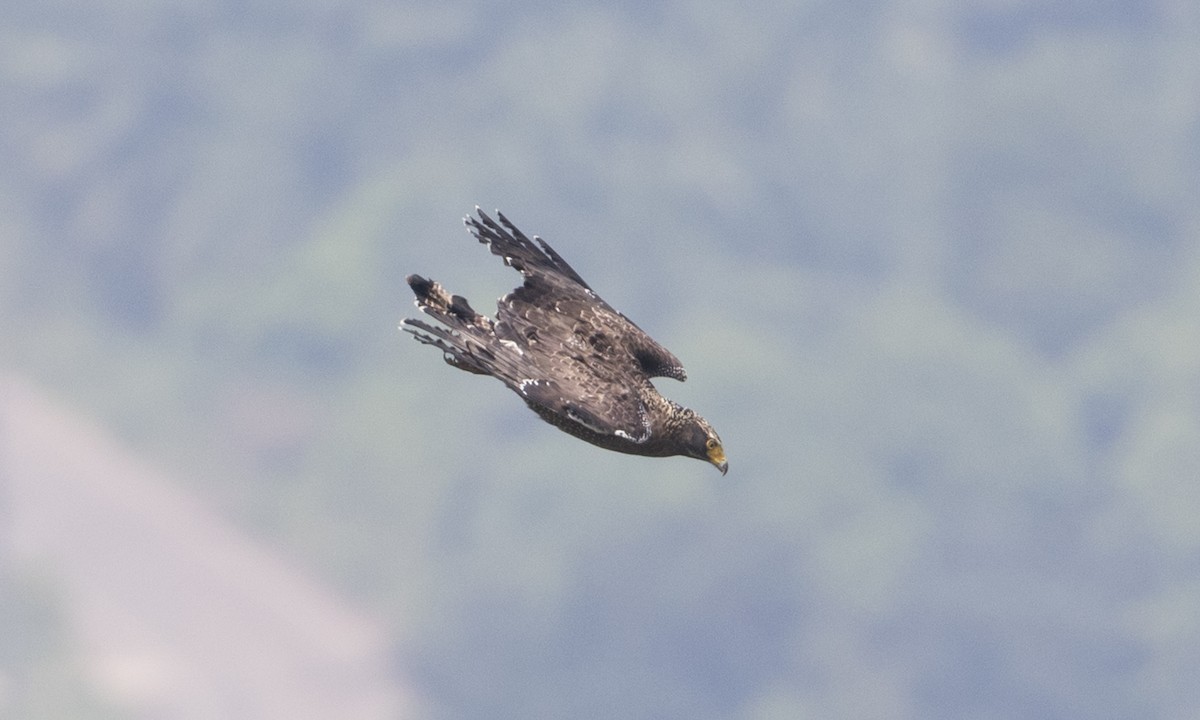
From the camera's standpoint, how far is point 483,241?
32781 mm

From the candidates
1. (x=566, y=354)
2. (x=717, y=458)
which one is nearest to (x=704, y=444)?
(x=717, y=458)

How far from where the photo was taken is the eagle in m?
27.4

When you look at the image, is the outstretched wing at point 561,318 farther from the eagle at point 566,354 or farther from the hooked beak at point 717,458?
the hooked beak at point 717,458

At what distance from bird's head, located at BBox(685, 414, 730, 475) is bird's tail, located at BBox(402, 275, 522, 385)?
12.4ft

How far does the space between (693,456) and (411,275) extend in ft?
18.7

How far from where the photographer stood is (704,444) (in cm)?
3020

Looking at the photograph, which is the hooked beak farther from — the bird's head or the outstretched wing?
the outstretched wing

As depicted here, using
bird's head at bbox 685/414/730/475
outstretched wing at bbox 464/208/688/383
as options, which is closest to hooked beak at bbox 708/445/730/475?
bird's head at bbox 685/414/730/475

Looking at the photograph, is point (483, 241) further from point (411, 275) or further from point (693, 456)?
point (693, 456)

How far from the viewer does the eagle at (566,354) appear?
2739cm

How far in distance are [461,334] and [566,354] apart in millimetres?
2457

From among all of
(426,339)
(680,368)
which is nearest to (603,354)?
(680,368)

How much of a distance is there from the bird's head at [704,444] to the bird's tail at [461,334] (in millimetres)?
3787

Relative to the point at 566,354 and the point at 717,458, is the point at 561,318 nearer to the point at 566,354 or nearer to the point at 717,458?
the point at 566,354
